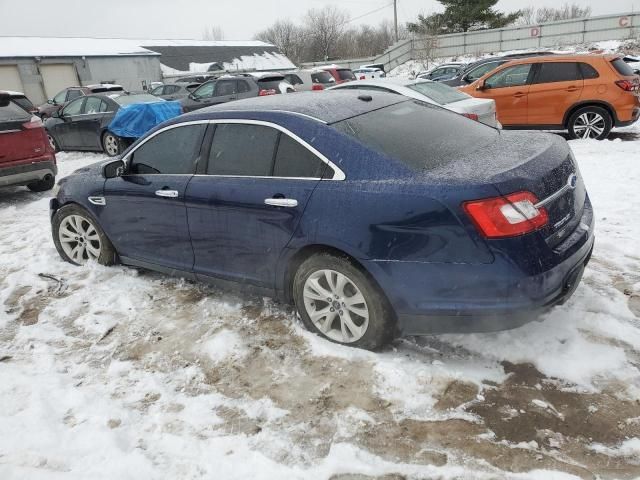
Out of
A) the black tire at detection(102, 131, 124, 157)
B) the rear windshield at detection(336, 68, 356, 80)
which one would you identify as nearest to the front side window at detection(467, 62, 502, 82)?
the rear windshield at detection(336, 68, 356, 80)

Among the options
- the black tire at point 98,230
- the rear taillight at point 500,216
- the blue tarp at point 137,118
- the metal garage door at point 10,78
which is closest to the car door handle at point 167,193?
the black tire at point 98,230

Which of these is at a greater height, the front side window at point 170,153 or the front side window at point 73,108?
the front side window at point 73,108

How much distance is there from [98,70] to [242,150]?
124 feet

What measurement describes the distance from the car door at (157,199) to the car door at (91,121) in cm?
830

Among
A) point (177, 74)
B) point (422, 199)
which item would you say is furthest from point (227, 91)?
point (177, 74)

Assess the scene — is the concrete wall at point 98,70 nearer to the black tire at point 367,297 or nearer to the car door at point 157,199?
the car door at point 157,199

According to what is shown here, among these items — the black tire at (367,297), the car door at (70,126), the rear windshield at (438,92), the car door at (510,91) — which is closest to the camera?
the black tire at (367,297)

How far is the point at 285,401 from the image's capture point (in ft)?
9.40

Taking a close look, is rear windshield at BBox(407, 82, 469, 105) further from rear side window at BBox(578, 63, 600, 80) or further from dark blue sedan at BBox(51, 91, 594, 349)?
dark blue sedan at BBox(51, 91, 594, 349)

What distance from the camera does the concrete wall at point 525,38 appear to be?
1316 inches

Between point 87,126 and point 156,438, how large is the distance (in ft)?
36.4

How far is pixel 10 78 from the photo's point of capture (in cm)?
3083

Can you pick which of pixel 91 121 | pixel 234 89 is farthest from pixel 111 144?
pixel 234 89

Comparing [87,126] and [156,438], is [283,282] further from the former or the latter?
[87,126]
